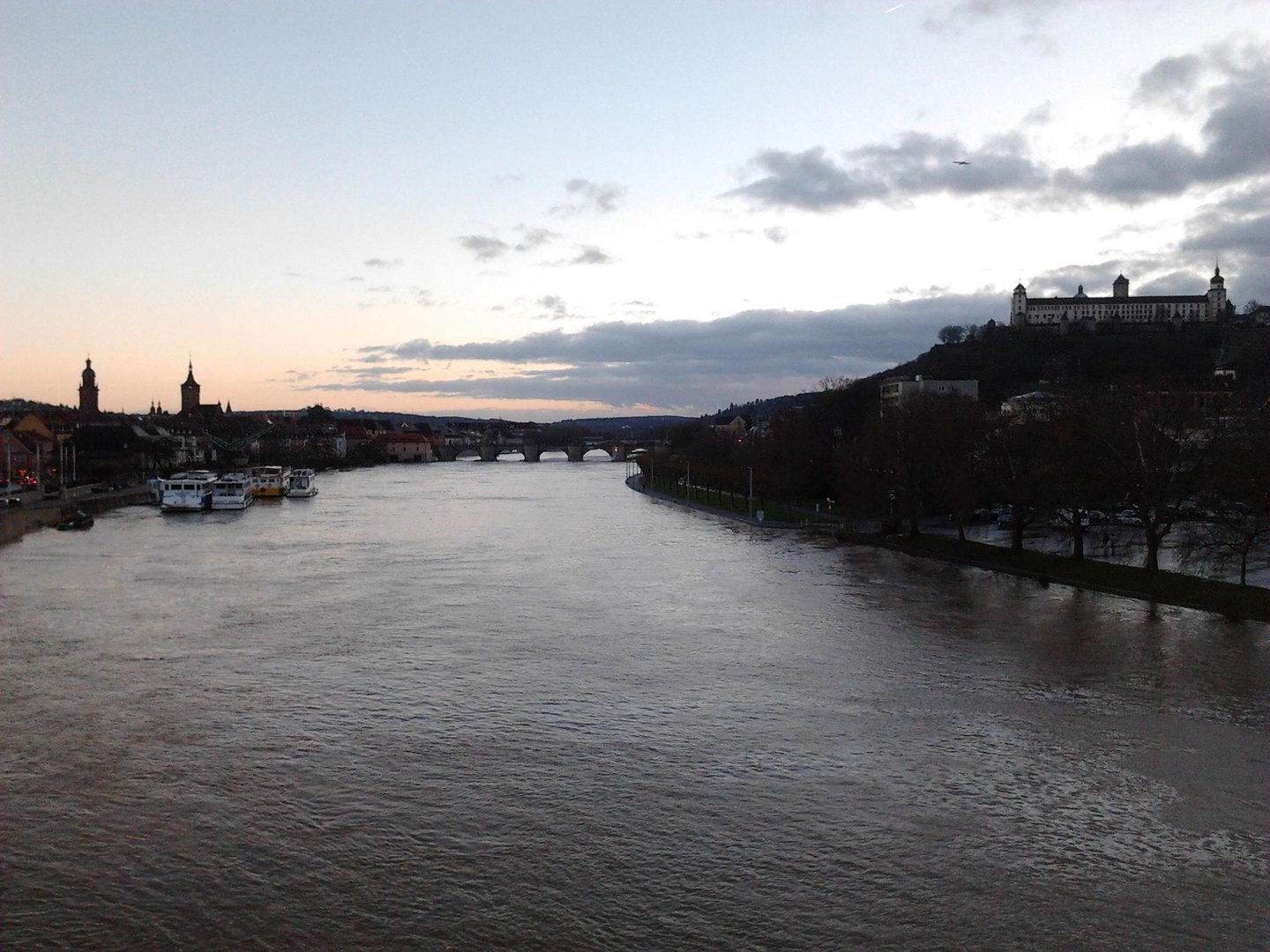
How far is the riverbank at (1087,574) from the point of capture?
19469 millimetres

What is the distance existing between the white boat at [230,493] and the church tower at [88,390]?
71.2 metres

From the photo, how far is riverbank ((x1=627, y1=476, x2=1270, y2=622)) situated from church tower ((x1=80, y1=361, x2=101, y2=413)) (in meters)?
102

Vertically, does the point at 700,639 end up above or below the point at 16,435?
below

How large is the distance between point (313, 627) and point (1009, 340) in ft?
297

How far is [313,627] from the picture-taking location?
18.0 m

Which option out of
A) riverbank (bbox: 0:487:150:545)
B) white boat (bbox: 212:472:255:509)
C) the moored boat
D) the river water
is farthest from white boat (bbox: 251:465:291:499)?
the river water

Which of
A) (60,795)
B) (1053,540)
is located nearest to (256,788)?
(60,795)

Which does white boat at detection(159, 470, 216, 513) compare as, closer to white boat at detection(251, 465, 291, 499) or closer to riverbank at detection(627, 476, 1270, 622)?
white boat at detection(251, 465, 291, 499)

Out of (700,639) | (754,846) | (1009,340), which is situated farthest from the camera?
(1009,340)

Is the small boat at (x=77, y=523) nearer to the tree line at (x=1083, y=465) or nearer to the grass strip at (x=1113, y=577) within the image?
the tree line at (x=1083, y=465)

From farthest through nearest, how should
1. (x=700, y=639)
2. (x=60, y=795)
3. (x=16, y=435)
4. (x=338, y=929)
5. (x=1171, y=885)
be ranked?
(x=16, y=435) < (x=700, y=639) < (x=60, y=795) < (x=1171, y=885) < (x=338, y=929)

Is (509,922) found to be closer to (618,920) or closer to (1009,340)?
(618,920)

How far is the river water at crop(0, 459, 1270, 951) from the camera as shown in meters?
7.48

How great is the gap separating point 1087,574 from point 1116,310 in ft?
308
